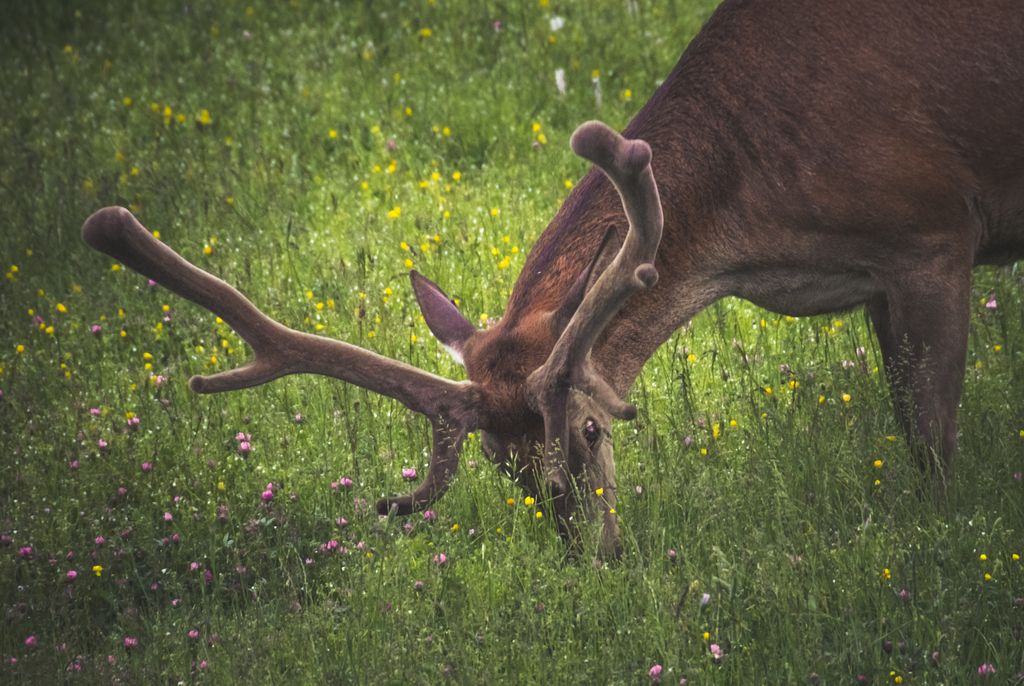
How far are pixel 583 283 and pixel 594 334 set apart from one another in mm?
218

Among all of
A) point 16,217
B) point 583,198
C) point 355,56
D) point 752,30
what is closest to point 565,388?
point 583,198

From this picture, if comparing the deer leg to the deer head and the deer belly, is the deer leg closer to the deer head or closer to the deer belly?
the deer belly

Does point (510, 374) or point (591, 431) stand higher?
point (510, 374)

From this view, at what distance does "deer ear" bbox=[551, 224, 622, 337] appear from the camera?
149 inches

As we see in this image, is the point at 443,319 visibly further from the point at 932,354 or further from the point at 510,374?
the point at 932,354

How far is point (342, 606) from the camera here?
3.87 metres

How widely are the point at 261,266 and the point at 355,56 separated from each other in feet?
11.2

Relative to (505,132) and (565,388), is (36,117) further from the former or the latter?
(565,388)

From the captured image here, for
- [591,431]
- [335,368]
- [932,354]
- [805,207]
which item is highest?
[335,368]

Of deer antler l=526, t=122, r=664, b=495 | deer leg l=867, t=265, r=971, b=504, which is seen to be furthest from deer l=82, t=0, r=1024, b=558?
deer antler l=526, t=122, r=664, b=495

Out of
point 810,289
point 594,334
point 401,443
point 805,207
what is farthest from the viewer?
point 401,443

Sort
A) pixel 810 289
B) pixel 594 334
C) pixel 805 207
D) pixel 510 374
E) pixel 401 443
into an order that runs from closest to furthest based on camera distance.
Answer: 1. pixel 594 334
2. pixel 510 374
3. pixel 805 207
4. pixel 810 289
5. pixel 401 443

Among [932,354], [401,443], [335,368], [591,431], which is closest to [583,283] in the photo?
[591,431]

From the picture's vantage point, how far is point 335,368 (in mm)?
3830
